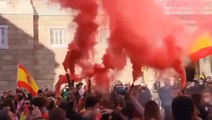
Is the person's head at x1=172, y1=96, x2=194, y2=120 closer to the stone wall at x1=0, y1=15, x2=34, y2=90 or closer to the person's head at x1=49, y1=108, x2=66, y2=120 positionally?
the person's head at x1=49, y1=108, x2=66, y2=120

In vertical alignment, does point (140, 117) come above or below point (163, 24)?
below

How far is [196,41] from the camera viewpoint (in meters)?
20.2

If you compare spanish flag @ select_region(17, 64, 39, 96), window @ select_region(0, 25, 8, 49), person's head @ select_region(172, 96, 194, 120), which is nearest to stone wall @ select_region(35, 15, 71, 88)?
window @ select_region(0, 25, 8, 49)

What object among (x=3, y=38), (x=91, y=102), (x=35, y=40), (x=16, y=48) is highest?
(x=3, y=38)

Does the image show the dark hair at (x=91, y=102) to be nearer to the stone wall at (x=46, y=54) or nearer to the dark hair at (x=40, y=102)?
the dark hair at (x=40, y=102)

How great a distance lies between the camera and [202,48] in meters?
19.2

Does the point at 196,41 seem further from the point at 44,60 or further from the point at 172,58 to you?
the point at 44,60

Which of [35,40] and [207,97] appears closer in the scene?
[207,97]

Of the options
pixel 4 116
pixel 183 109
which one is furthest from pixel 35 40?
pixel 183 109

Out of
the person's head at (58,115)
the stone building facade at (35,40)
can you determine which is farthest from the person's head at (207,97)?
the stone building facade at (35,40)

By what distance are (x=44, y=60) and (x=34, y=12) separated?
290 centimetres

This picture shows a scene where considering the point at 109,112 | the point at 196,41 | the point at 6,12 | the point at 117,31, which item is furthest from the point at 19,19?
the point at 109,112

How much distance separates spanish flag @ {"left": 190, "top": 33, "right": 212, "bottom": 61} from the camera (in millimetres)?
19094

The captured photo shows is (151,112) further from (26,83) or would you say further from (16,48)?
(16,48)
